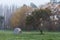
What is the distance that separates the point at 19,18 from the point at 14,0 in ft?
0.84

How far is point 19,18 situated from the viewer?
6.66ft

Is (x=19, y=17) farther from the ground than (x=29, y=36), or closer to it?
farther from the ground

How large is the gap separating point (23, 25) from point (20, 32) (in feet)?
0.32

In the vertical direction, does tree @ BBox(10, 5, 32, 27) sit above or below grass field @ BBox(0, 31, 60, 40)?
above

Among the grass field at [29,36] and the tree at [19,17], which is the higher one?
the tree at [19,17]

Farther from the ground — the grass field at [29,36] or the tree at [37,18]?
the tree at [37,18]

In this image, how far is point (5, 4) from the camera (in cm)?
208

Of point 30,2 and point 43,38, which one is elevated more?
point 30,2

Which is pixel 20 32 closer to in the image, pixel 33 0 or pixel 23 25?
pixel 23 25

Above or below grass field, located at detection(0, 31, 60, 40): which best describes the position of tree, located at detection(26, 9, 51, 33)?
above

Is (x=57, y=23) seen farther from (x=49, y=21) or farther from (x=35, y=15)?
(x=35, y=15)

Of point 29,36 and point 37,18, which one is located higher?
point 37,18

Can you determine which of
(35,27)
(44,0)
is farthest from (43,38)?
(44,0)

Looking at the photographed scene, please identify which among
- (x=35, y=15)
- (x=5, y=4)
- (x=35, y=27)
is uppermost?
(x=5, y=4)
